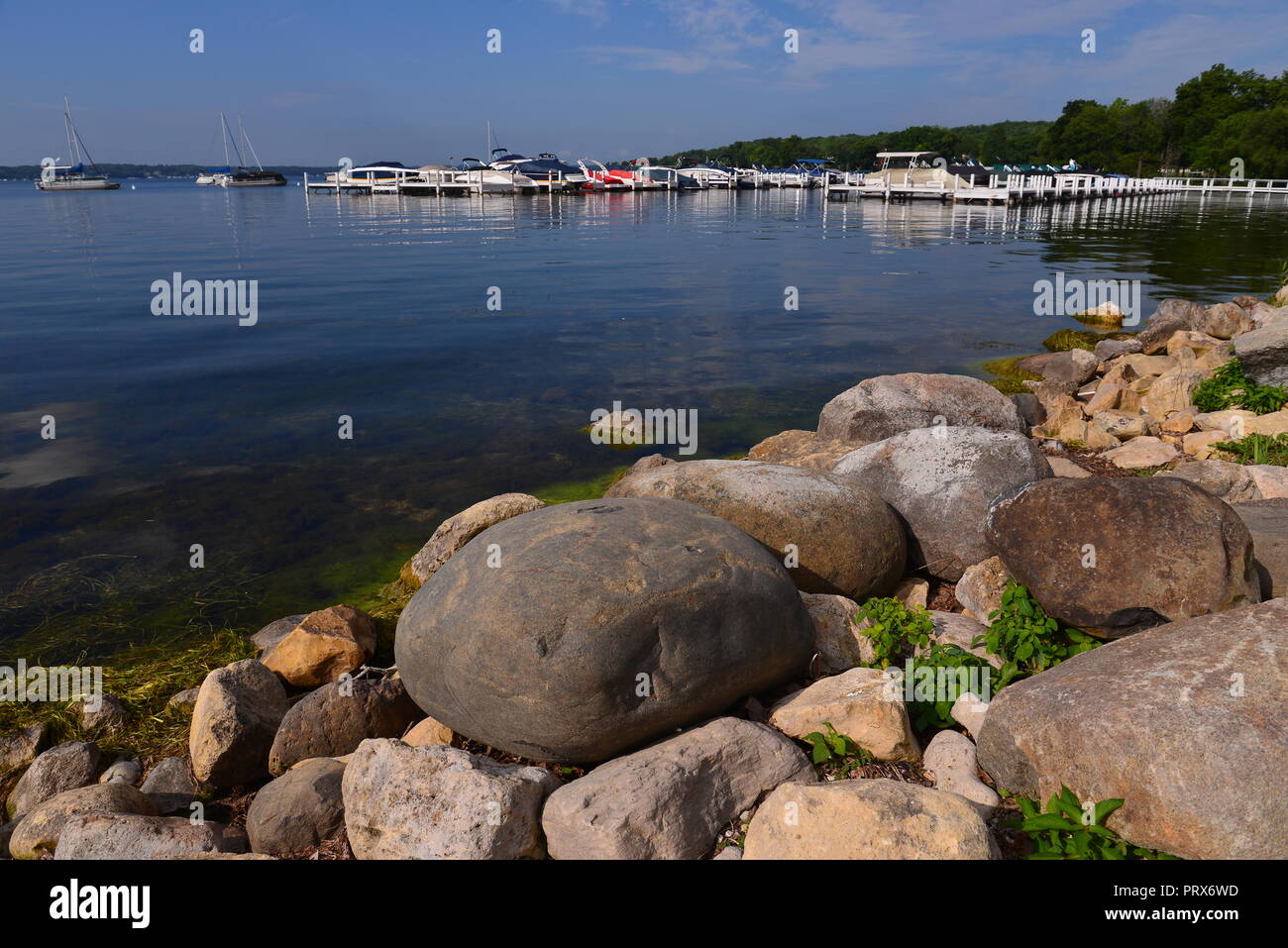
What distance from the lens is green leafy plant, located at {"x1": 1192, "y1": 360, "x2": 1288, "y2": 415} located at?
423 inches

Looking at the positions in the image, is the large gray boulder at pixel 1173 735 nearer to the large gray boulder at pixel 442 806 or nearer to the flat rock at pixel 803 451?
the large gray boulder at pixel 442 806

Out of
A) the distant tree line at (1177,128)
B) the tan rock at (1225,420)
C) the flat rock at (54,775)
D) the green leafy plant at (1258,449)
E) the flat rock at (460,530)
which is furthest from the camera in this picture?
the distant tree line at (1177,128)

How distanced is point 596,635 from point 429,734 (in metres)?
1.61

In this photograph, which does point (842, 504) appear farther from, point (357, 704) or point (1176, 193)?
point (1176, 193)

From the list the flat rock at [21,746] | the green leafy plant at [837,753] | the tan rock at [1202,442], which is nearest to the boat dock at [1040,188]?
the tan rock at [1202,442]

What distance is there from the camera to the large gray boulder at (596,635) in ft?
15.0

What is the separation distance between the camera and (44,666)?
7.21 m

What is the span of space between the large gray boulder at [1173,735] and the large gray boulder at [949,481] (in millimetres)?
2232

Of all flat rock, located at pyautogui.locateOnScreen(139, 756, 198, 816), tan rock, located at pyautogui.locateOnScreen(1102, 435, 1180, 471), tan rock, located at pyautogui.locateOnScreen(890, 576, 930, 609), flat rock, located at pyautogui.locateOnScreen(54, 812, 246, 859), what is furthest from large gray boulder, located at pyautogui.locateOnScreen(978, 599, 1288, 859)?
tan rock, located at pyautogui.locateOnScreen(1102, 435, 1180, 471)

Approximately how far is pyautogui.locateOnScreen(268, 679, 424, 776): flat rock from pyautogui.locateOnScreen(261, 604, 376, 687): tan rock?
58 centimetres

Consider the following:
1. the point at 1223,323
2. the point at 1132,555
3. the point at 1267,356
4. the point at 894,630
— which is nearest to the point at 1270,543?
the point at 1132,555

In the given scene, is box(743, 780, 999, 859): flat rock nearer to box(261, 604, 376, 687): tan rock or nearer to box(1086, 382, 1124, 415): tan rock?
box(261, 604, 376, 687): tan rock

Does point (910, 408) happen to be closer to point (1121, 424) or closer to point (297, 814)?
point (1121, 424)

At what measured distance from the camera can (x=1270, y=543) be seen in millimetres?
5875
